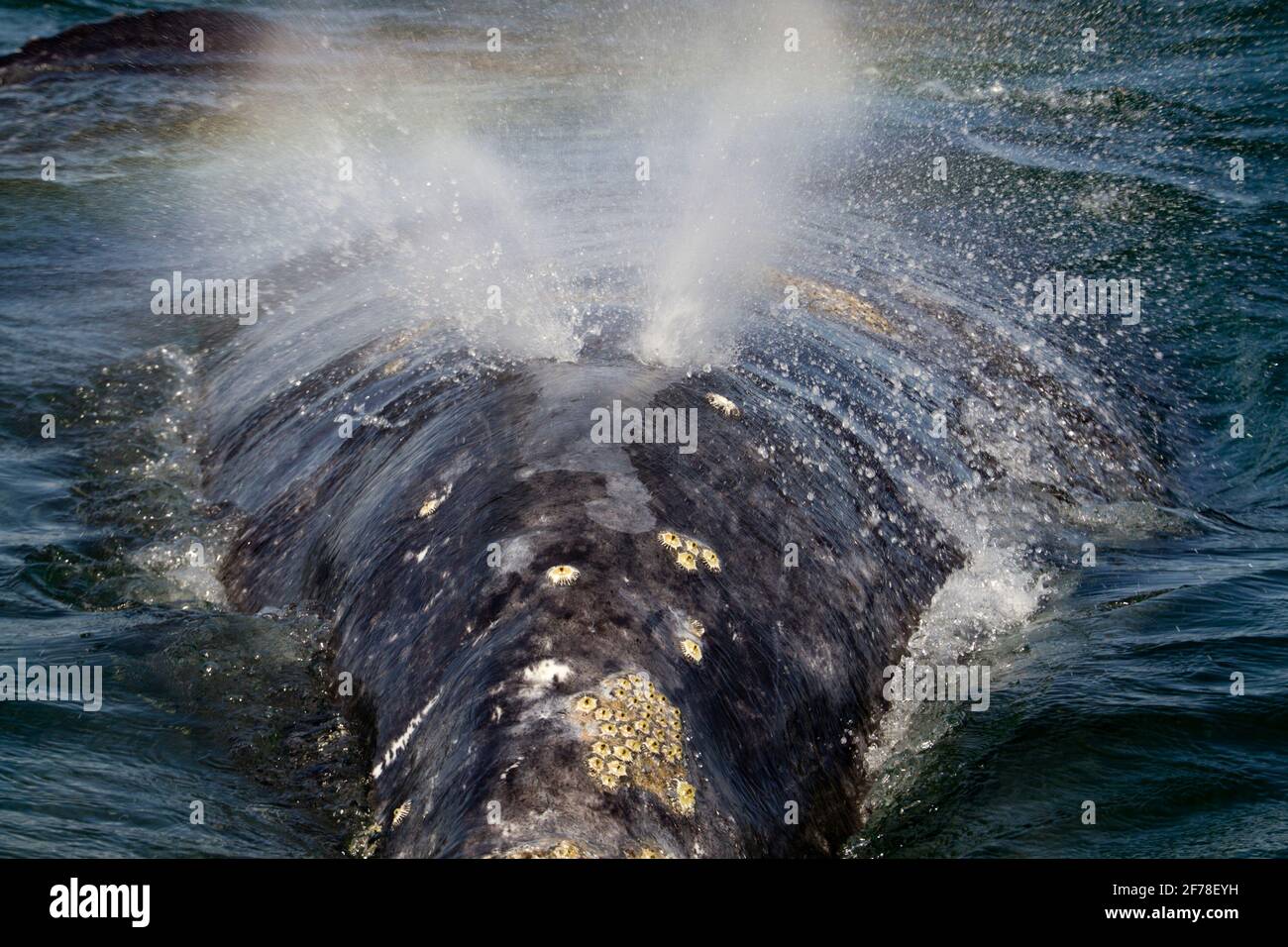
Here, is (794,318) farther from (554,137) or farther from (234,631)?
(554,137)

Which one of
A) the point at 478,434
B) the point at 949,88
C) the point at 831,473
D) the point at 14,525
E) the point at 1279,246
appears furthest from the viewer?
the point at 949,88

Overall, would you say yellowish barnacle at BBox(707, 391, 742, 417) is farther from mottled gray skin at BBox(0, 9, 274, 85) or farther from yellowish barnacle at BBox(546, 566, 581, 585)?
mottled gray skin at BBox(0, 9, 274, 85)

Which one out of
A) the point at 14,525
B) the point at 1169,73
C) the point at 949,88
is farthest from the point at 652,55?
the point at 14,525

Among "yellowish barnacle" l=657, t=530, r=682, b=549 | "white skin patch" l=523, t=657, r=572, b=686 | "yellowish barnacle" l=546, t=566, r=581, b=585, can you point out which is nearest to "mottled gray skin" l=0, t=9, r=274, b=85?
"yellowish barnacle" l=657, t=530, r=682, b=549

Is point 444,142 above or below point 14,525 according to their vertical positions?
above

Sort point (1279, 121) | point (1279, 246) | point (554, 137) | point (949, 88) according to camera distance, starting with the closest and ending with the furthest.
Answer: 1. point (1279, 246)
2. point (1279, 121)
3. point (554, 137)
4. point (949, 88)

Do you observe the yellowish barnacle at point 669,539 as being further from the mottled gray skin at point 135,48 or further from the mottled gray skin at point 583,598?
the mottled gray skin at point 135,48

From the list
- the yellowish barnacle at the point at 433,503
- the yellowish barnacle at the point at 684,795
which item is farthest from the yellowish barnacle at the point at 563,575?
the yellowish barnacle at the point at 433,503
